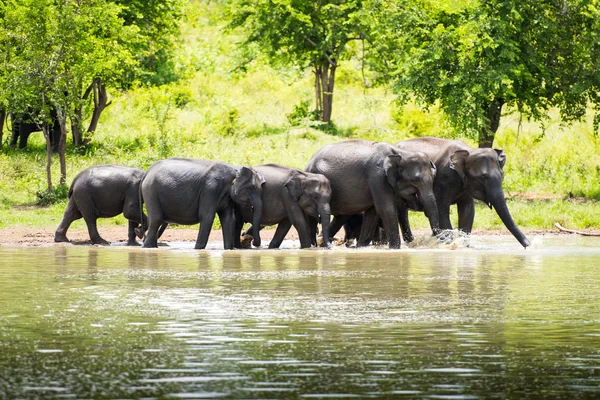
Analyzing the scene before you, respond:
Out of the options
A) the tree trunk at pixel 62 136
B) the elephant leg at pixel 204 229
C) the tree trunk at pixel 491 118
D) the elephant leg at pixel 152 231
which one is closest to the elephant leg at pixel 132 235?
the elephant leg at pixel 152 231

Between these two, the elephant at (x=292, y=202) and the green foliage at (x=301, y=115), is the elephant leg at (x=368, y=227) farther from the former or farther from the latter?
the green foliage at (x=301, y=115)

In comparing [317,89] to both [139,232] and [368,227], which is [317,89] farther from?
[368,227]

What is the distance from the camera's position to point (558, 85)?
37219mm

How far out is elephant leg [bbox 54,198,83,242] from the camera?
2536 centimetres

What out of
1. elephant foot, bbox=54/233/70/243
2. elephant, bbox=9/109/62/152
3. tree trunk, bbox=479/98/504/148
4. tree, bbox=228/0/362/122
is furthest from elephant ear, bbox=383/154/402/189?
tree, bbox=228/0/362/122

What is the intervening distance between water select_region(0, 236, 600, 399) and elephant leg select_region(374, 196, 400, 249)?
14.2 ft

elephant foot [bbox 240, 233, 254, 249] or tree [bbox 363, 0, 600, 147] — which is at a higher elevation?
tree [bbox 363, 0, 600, 147]

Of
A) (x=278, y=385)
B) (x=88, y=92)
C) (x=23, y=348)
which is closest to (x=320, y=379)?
(x=278, y=385)

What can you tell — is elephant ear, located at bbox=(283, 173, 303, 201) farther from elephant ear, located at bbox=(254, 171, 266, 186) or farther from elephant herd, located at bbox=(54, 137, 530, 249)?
elephant ear, located at bbox=(254, 171, 266, 186)

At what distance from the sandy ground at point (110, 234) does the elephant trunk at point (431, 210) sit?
232 centimetres

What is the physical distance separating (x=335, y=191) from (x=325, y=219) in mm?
1190

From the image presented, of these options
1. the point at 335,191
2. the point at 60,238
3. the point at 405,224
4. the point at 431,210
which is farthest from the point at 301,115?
the point at 431,210

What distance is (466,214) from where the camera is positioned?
24.3 m

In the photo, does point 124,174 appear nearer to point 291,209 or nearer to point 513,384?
point 291,209
